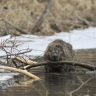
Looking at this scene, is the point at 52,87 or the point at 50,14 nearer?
the point at 52,87

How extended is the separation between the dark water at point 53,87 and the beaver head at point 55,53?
454 millimetres

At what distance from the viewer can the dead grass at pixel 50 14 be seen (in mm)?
16516

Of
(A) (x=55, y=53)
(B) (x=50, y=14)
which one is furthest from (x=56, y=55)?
(B) (x=50, y=14)

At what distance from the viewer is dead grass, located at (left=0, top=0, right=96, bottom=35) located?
16516 mm

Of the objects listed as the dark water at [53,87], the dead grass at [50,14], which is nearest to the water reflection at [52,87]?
the dark water at [53,87]

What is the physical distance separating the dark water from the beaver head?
454 mm

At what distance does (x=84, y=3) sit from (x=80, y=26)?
2539mm

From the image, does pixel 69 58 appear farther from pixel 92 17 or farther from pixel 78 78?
pixel 92 17

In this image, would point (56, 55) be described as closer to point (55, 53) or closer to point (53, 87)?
point (55, 53)

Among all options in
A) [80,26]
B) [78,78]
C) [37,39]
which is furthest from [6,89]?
[80,26]

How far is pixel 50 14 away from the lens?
19.4 m

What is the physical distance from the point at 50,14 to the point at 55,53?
37.4 feet

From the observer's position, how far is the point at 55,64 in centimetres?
816

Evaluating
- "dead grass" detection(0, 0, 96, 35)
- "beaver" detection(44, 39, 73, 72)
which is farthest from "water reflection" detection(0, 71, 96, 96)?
"dead grass" detection(0, 0, 96, 35)
